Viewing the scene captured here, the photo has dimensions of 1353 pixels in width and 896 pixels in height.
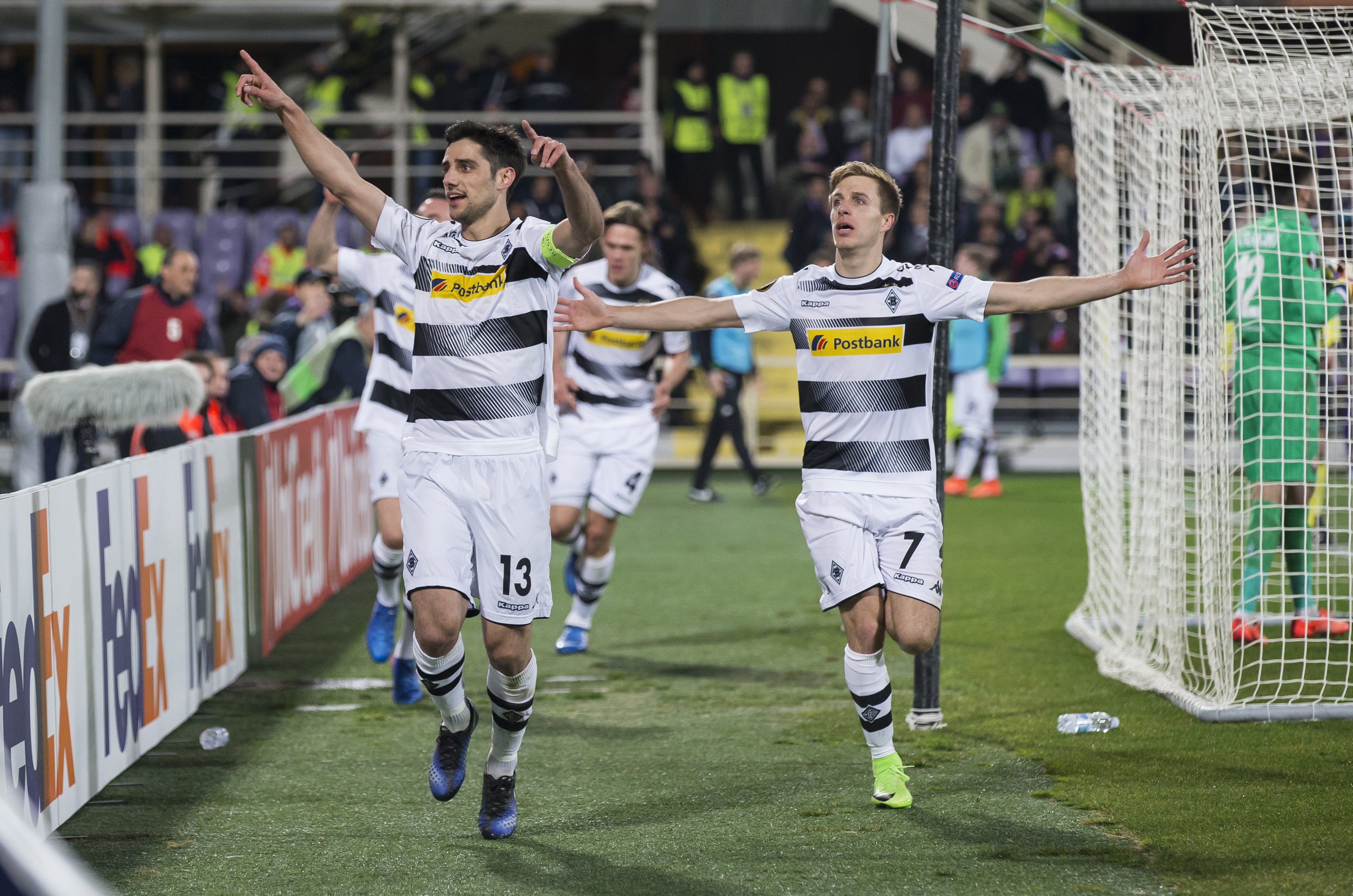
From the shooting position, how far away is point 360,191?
489cm

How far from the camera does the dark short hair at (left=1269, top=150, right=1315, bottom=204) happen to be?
6867mm

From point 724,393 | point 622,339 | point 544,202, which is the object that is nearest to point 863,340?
point 622,339

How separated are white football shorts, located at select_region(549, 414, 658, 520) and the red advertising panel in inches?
58.6

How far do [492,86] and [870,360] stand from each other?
52.7 feet

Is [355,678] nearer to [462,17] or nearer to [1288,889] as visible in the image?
[1288,889]

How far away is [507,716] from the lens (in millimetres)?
4887

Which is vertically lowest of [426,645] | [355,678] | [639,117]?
[355,678]

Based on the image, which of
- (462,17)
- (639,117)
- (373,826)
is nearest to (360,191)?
(373,826)

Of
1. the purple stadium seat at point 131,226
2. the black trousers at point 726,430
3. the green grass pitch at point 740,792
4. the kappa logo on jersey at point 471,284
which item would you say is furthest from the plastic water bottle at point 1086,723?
the purple stadium seat at point 131,226

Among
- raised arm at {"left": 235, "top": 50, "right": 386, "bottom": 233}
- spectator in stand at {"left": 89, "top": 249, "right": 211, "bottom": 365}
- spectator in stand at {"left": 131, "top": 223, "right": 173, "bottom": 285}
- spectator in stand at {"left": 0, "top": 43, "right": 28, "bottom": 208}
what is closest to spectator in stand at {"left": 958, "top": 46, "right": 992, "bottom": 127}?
spectator in stand at {"left": 131, "top": 223, "right": 173, "bottom": 285}

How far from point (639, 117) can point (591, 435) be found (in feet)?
41.5

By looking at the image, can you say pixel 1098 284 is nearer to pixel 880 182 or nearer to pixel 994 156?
pixel 880 182

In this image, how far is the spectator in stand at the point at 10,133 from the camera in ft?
65.1

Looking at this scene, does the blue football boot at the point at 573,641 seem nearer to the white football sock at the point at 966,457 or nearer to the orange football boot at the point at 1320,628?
the orange football boot at the point at 1320,628
